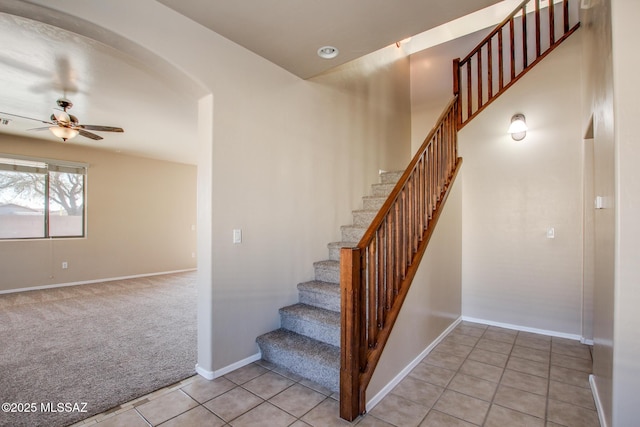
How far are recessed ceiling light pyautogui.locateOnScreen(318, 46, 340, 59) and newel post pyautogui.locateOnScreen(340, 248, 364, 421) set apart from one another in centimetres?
180

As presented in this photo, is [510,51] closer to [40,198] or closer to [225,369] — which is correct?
[225,369]

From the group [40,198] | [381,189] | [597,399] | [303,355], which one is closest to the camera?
[597,399]

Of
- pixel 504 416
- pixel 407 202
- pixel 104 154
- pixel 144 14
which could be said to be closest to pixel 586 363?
pixel 504 416

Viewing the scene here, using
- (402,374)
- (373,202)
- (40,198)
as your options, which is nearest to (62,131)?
(40,198)

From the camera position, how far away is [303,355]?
248 cm

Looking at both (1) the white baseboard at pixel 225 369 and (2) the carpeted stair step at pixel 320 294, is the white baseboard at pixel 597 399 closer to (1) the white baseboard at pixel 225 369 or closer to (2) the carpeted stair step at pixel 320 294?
(2) the carpeted stair step at pixel 320 294

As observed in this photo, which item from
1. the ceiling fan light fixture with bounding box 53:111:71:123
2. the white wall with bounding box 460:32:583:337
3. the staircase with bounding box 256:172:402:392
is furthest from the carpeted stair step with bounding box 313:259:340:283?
the ceiling fan light fixture with bounding box 53:111:71:123

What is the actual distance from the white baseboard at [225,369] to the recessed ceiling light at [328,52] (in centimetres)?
277

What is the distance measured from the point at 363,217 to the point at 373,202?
33cm

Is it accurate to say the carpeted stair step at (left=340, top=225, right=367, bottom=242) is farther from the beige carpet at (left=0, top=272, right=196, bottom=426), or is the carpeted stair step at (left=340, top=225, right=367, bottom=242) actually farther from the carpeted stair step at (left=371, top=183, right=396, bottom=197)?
the beige carpet at (left=0, top=272, right=196, bottom=426)

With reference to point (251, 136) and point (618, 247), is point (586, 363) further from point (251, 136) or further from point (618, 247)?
point (251, 136)

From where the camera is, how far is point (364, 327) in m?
2.05

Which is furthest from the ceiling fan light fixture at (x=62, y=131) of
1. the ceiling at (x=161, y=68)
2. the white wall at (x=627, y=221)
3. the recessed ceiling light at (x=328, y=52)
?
the white wall at (x=627, y=221)

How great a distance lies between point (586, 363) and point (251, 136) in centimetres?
365
